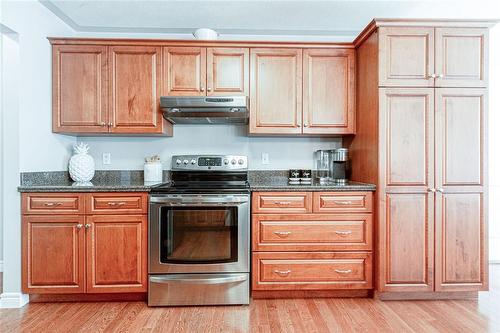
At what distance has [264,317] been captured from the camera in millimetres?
2219

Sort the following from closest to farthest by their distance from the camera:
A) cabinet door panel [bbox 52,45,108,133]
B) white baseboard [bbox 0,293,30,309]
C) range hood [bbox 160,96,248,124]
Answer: white baseboard [bbox 0,293,30,309] < range hood [bbox 160,96,248,124] < cabinet door panel [bbox 52,45,108,133]

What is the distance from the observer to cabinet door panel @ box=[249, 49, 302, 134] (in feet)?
9.27

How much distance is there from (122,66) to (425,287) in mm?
A: 3053

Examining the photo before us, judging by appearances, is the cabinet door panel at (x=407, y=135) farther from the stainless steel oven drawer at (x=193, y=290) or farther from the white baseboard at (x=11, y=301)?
the white baseboard at (x=11, y=301)

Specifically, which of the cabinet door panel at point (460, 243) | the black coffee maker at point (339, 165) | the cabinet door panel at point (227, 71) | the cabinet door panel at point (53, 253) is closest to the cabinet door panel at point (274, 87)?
the cabinet door panel at point (227, 71)

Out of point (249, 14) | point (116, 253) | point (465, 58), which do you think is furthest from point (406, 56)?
point (116, 253)

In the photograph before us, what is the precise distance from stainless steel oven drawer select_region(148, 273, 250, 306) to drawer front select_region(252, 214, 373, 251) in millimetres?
350

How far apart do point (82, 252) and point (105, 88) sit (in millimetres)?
1378

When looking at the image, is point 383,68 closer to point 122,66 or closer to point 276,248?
point 276,248

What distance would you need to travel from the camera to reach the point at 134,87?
110 inches

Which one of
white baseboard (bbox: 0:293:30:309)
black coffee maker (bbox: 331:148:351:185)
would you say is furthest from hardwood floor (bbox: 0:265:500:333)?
black coffee maker (bbox: 331:148:351:185)

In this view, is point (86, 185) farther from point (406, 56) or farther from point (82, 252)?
point (406, 56)

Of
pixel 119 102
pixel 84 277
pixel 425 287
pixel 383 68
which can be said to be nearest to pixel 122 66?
pixel 119 102

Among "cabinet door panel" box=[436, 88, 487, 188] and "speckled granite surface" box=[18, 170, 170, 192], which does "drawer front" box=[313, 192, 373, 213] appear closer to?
"cabinet door panel" box=[436, 88, 487, 188]
